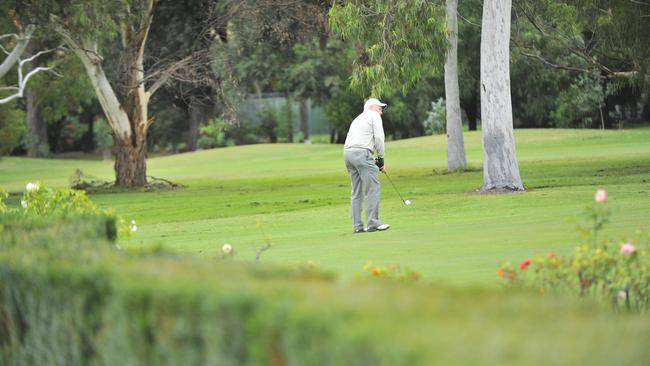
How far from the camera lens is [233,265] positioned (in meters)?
7.66

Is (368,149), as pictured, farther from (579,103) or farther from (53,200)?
(579,103)

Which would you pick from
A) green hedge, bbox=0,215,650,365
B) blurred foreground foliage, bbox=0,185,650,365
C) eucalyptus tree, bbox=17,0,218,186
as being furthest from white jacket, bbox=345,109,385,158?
eucalyptus tree, bbox=17,0,218,186

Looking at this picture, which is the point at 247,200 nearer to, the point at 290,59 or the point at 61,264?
the point at 61,264

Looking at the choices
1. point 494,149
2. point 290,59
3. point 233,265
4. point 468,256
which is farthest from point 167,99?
point 233,265

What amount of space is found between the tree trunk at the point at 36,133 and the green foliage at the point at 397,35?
47315mm

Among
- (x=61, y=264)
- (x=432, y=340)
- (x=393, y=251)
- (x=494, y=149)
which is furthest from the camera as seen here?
(x=494, y=149)

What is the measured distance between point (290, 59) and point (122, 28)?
105 ft

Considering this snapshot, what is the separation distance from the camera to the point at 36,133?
74.2m

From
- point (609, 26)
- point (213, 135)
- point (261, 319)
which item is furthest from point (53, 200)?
point (213, 135)

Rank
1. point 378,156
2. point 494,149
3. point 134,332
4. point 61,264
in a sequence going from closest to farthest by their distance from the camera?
point 134,332 < point 61,264 < point 378,156 < point 494,149

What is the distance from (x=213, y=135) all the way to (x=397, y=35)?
4679 cm

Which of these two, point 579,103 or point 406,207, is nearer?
point 406,207

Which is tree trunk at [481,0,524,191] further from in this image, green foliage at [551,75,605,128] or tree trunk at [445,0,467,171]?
green foliage at [551,75,605,128]

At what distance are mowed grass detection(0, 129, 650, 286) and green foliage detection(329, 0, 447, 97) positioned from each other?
2.91 meters
